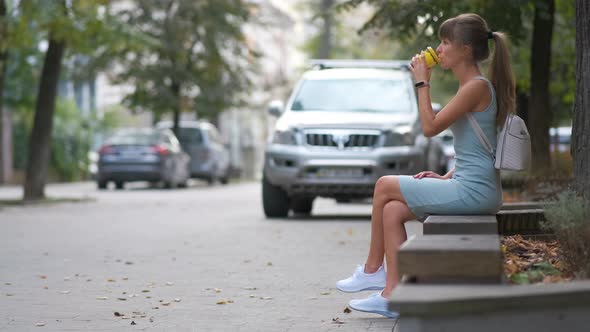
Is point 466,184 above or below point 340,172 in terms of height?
above

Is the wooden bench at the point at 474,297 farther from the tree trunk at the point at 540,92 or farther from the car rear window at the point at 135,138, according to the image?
the car rear window at the point at 135,138

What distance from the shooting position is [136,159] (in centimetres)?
3341

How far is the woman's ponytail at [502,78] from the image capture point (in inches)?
259

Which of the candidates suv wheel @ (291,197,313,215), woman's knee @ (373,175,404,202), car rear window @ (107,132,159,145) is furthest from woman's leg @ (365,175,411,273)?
car rear window @ (107,132,159,145)

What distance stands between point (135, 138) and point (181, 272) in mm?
24243

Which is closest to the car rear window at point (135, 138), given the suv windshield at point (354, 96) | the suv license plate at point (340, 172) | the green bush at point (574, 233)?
the suv windshield at point (354, 96)

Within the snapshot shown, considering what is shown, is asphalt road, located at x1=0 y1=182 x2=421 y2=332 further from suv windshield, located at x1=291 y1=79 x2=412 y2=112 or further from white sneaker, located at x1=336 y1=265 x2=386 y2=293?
suv windshield, located at x1=291 y1=79 x2=412 y2=112

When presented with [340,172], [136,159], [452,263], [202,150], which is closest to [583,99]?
[452,263]

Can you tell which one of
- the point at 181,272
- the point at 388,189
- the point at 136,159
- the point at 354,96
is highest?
the point at 354,96

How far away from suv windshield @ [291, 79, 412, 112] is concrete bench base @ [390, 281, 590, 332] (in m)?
12.6

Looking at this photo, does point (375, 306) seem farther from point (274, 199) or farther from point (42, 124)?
point (42, 124)

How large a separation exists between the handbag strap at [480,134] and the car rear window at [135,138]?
27439mm

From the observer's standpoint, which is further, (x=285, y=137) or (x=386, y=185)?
(x=285, y=137)

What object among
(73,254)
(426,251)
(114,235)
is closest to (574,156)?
(426,251)
